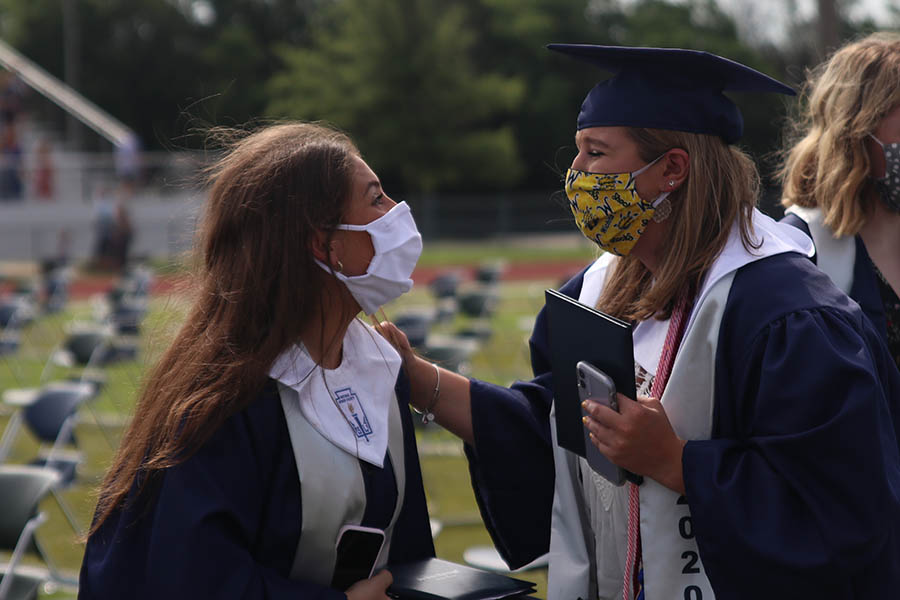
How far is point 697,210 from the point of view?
198 cm

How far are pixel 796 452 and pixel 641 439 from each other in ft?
0.88

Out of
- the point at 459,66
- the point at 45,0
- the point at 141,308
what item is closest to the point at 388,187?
the point at 459,66

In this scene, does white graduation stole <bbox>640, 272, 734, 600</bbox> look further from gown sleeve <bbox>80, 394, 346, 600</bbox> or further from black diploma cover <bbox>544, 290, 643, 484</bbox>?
gown sleeve <bbox>80, 394, 346, 600</bbox>

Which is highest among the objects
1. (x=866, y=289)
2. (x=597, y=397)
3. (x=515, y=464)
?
(x=866, y=289)

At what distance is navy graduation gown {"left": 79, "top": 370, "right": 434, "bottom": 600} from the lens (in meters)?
1.79

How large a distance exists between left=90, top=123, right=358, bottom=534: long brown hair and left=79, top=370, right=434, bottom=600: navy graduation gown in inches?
2.2

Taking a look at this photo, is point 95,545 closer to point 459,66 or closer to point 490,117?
point 459,66

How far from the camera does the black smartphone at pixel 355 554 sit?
6.41 feet

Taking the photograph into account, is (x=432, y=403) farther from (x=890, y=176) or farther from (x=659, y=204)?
(x=890, y=176)

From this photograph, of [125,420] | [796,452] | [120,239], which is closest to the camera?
[796,452]

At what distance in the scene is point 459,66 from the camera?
31.5m

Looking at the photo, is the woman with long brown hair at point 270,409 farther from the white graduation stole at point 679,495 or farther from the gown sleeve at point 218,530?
the white graduation stole at point 679,495

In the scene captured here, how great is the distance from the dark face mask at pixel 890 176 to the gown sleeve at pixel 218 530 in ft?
5.33

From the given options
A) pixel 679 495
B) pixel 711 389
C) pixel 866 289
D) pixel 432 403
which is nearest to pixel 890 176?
pixel 866 289
